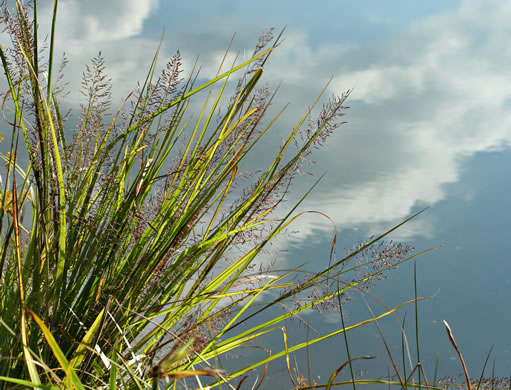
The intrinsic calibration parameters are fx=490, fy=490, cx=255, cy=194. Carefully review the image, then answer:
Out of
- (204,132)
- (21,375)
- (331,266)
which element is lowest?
(21,375)

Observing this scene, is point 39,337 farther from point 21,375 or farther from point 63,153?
point 63,153

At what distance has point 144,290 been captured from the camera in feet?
4.49

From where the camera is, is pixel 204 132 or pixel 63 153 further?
pixel 204 132

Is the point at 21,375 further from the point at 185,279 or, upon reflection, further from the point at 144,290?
the point at 185,279

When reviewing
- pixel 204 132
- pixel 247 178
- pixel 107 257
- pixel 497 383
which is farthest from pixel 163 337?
pixel 497 383

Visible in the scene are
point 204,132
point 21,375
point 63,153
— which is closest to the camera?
point 21,375

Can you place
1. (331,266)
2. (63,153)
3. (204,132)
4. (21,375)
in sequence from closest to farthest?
(21,375) < (63,153) < (331,266) < (204,132)

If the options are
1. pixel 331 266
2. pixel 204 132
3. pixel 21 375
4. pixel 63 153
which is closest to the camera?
pixel 21 375

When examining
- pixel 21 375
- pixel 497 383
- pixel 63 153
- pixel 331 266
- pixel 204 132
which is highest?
pixel 204 132

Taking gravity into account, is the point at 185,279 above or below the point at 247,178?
below

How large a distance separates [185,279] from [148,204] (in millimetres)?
328

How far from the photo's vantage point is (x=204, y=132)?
1688mm

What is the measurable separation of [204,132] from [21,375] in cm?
Answer: 91

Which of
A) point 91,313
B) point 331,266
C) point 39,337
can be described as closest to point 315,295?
point 331,266
